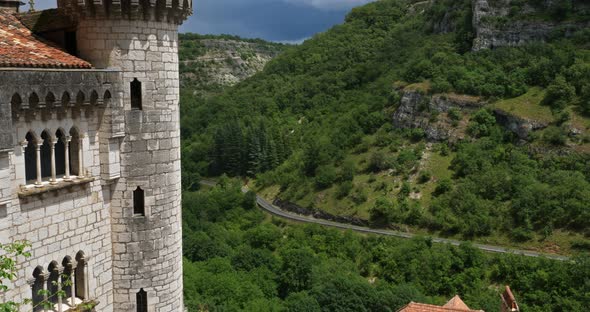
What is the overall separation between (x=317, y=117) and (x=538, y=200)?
188 feet

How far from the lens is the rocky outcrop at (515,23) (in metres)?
85.7

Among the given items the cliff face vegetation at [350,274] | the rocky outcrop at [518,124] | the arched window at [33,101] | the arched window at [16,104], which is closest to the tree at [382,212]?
the cliff face vegetation at [350,274]

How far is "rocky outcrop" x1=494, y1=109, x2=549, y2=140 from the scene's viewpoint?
240 ft

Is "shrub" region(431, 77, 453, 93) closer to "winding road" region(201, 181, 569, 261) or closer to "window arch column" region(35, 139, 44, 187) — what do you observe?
"winding road" region(201, 181, 569, 261)

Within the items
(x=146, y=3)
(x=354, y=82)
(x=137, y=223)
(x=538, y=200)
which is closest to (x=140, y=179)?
(x=137, y=223)

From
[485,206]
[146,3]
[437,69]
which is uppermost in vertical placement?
[437,69]

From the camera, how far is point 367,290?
50.9 m

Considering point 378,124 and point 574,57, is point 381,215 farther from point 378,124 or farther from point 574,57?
point 574,57

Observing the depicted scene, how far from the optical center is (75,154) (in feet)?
54.0

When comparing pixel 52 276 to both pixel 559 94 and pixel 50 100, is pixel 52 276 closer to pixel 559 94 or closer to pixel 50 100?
pixel 50 100

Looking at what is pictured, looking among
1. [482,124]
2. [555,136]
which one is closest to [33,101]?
[555,136]

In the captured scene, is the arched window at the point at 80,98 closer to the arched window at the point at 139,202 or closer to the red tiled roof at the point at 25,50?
the red tiled roof at the point at 25,50

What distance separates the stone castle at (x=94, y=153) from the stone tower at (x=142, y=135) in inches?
1.3

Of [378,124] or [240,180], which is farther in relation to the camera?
[240,180]
